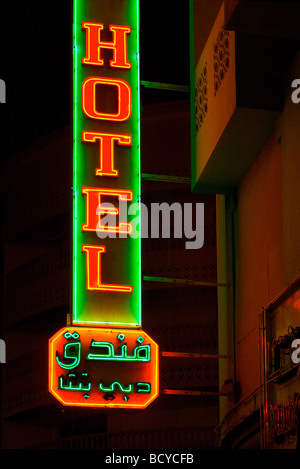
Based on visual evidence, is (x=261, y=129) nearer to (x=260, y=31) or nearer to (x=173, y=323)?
(x=260, y=31)

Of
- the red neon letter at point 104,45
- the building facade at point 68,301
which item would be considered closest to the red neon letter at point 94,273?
the red neon letter at point 104,45

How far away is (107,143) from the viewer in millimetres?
17453

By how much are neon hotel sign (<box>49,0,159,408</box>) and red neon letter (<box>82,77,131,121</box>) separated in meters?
0.02

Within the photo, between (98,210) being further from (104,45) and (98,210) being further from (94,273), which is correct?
(104,45)

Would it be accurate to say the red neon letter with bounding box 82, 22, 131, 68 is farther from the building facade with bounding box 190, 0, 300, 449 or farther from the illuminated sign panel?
the building facade with bounding box 190, 0, 300, 449

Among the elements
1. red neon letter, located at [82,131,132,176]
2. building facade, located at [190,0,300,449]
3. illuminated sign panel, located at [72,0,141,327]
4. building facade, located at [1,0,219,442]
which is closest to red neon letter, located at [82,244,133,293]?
illuminated sign panel, located at [72,0,141,327]

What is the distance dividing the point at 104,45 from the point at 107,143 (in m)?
1.89

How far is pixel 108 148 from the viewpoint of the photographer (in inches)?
687

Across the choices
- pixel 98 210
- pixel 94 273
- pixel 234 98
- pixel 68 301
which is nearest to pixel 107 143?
pixel 98 210

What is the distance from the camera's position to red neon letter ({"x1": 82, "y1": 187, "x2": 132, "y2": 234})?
16.8 metres

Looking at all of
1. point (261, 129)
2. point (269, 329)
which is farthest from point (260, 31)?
point (269, 329)
